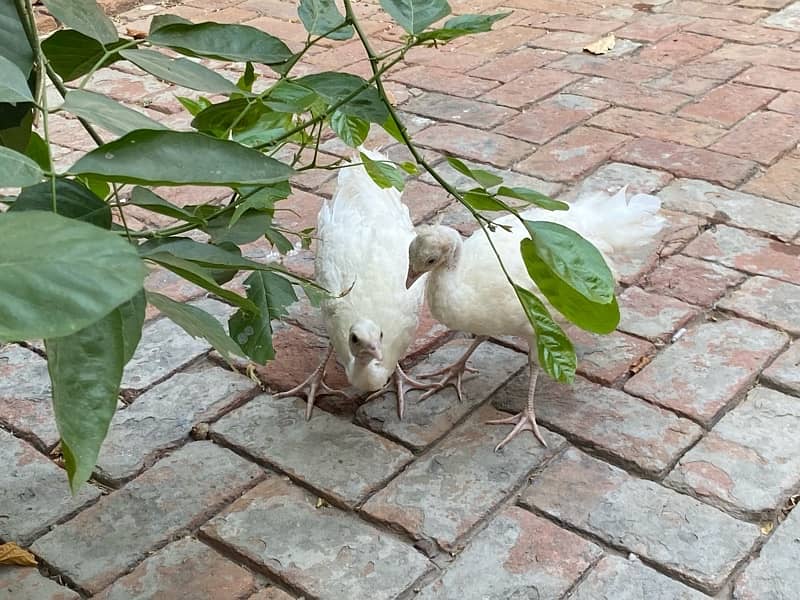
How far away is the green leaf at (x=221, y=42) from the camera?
1.27 meters

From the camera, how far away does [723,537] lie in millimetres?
2109

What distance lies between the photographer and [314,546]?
2145 millimetres

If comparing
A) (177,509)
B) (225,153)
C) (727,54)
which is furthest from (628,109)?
(225,153)

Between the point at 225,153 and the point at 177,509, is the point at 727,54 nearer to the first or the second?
the point at 177,509

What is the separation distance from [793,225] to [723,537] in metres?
1.47

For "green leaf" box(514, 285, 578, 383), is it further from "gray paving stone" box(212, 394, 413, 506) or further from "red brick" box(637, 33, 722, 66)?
"red brick" box(637, 33, 722, 66)

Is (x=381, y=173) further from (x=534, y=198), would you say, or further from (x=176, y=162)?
(x=176, y=162)

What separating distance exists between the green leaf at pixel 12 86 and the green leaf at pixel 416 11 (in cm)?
48

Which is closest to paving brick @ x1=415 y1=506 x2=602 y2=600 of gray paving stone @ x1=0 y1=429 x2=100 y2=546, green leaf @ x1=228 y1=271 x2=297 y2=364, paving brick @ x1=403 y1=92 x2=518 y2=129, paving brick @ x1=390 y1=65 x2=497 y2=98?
green leaf @ x1=228 y1=271 x2=297 y2=364

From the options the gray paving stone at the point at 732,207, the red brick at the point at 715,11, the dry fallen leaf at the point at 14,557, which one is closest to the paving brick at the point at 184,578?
the dry fallen leaf at the point at 14,557

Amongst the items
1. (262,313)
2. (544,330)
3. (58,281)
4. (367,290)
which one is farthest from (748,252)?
(58,281)

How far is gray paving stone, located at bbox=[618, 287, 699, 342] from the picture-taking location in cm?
279

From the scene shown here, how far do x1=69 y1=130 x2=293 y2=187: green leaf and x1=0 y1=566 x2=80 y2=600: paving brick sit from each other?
1.41 meters

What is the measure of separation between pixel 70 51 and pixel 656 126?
9.62ft
